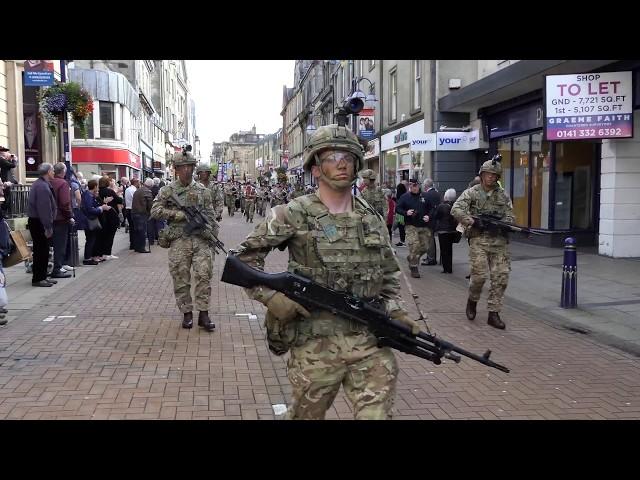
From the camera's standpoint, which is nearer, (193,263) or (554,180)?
(193,263)

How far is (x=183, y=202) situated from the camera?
7000mm

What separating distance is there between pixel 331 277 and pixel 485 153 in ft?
59.7

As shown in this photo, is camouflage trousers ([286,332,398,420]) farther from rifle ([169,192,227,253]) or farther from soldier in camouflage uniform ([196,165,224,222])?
soldier in camouflage uniform ([196,165,224,222])

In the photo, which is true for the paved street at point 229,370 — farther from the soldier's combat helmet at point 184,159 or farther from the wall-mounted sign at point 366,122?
the wall-mounted sign at point 366,122

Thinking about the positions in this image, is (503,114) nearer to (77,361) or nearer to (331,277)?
(77,361)

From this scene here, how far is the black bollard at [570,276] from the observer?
327 inches

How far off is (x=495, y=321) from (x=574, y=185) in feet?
31.0

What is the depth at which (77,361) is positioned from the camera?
580 cm

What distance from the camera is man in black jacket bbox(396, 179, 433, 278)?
1149 centimetres

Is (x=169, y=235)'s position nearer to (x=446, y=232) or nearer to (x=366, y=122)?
(x=446, y=232)

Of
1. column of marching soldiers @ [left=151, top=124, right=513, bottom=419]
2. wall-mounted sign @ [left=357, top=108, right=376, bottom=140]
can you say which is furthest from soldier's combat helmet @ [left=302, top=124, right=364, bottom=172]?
wall-mounted sign @ [left=357, top=108, right=376, bottom=140]

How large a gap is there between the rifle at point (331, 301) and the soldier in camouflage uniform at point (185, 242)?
3930 mm

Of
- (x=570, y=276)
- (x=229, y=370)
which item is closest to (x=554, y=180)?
(x=570, y=276)
